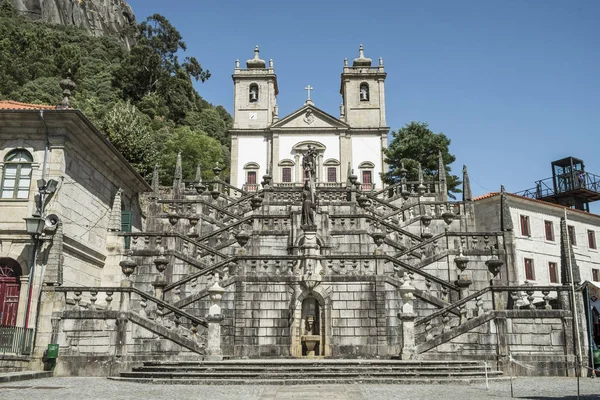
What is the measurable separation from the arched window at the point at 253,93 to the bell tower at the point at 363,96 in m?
9.34

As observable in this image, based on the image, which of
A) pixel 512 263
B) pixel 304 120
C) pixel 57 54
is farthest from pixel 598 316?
pixel 57 54

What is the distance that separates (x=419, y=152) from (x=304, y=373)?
30.9 metres

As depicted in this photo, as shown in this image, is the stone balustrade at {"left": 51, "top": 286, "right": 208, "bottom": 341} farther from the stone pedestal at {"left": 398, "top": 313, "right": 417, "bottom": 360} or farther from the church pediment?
the church pediment

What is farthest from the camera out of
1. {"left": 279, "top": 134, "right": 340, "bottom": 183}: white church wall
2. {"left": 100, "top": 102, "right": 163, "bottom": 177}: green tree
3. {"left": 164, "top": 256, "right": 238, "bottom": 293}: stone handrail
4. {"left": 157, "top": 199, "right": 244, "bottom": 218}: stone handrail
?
{"left": 279, "top": 134, "right": 340, "bottom": 183}: white church wall

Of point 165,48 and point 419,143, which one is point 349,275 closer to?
point 419,143

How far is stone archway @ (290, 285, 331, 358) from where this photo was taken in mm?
18125

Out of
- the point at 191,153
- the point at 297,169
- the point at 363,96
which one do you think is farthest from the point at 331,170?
the point at 191,153

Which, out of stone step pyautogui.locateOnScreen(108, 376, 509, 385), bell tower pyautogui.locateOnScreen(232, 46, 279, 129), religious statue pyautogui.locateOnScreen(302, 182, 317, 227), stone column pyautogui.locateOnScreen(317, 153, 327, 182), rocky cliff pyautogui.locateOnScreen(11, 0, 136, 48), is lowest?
stone step pyautogui.locateOnScreen(108, 376, 509, 385)

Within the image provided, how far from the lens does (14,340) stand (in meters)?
16.4

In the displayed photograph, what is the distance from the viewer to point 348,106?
2274 inches

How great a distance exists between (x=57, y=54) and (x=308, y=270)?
208 feet

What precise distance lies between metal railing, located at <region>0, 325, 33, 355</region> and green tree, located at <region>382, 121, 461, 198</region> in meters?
30.1

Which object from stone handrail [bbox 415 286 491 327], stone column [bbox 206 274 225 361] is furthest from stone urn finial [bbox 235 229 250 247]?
stone handrail [bbox 415 286 491 327]

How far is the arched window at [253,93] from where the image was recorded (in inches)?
2281
